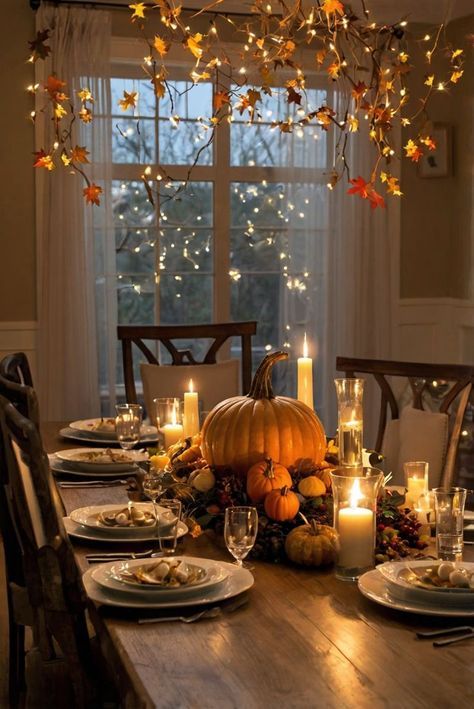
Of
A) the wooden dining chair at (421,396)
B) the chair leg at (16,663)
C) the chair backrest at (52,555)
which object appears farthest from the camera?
the wooden dining chair at (421,396)

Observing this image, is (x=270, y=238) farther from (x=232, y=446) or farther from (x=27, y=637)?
(x=232, y=446)

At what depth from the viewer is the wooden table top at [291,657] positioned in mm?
1382

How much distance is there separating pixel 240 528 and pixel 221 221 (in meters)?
3.76

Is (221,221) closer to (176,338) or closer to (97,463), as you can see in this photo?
(176,338)

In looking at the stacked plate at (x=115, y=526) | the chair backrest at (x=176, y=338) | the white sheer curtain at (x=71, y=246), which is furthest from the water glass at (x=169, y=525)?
the white sheer curtain at (x=71, y=246)

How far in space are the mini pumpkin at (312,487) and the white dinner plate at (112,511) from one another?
0.95ft

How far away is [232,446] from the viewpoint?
7.77ft

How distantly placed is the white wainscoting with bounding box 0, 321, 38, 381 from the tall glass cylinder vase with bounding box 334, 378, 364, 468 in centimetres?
293

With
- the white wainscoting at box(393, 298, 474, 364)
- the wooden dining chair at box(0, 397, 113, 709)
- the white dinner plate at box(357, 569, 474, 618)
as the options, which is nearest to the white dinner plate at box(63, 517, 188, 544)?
the wooden dining chair at box(0, 397, 113, 709)

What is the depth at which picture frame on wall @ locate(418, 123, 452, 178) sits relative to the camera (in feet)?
18.4

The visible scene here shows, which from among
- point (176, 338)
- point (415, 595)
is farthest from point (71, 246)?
point (415, 595)

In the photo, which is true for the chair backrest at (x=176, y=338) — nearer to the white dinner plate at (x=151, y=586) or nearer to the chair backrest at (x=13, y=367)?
the chair backrest at (x=13, y=367)

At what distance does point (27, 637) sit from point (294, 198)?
9.56 ft

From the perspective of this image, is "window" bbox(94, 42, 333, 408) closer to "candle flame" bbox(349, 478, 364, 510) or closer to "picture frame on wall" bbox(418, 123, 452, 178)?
"picture frame on wall" bbox(418, 123, 452, 178)
